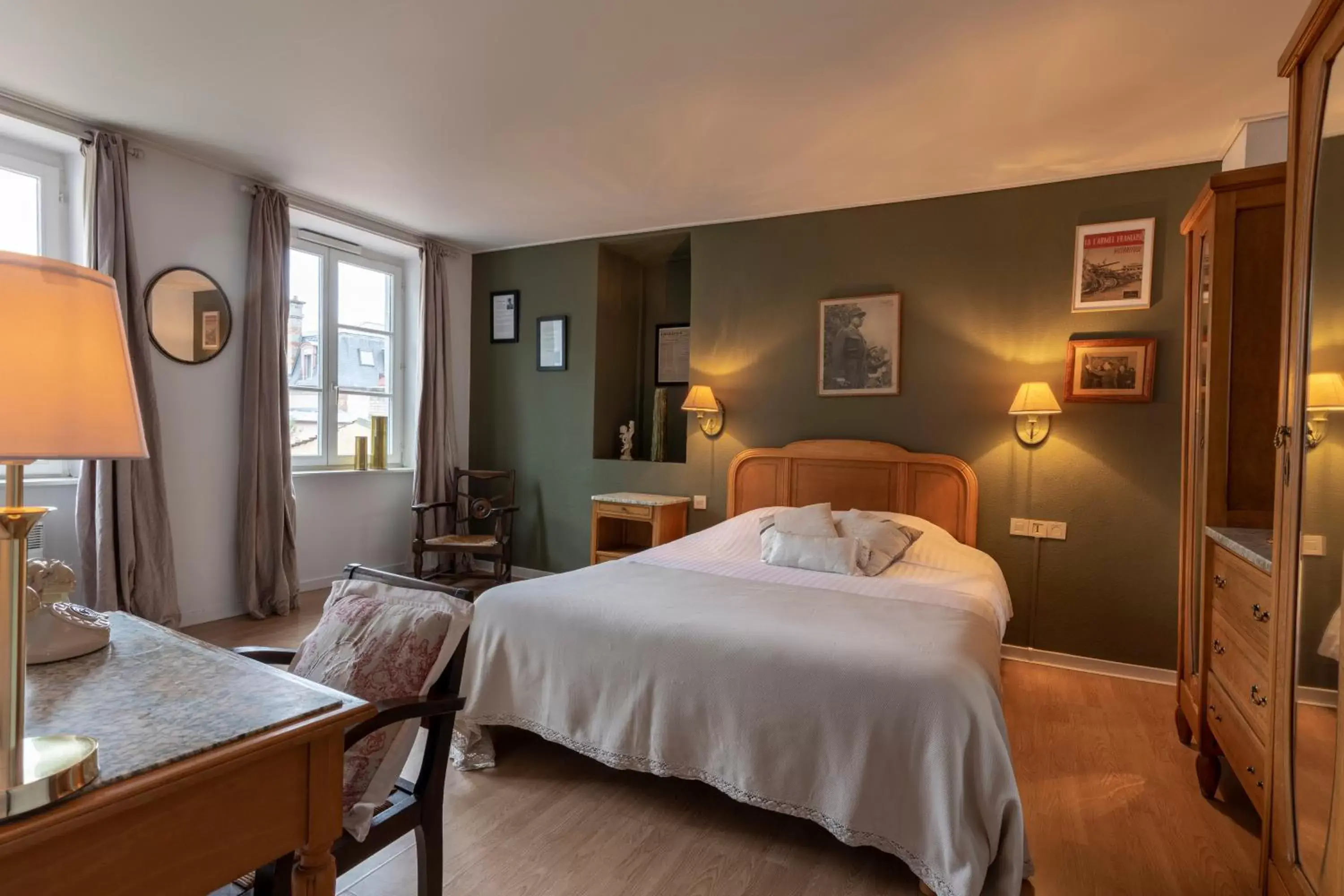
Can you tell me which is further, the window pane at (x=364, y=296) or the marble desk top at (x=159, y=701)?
the window pane at (x=364, y=296)

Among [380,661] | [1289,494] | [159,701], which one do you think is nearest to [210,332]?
[380,661]

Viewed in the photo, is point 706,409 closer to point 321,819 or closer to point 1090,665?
point 1090,665

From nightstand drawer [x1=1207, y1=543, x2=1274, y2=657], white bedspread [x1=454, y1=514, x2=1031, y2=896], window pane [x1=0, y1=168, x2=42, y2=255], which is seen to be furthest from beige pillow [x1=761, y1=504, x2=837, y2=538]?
window pane [x1=0, y1=168, x2=42, y2=255]

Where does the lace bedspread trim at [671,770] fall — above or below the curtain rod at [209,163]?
below

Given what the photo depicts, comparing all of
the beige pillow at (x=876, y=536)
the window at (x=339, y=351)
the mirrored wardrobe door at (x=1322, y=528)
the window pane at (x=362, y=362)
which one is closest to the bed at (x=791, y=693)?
the beige pillow at (x=876, y=536)

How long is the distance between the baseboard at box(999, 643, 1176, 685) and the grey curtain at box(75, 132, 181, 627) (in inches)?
170

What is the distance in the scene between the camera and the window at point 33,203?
10.2 feet

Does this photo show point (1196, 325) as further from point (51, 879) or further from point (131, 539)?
point (131, 539)

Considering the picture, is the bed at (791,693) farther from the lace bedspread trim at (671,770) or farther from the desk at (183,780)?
the desk at (183,780)

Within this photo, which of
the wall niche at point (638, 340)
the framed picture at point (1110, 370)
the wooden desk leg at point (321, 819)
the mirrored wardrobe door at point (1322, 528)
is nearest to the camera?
the wooden desk leg at point (321, 819)

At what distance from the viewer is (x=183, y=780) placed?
0.76 meters

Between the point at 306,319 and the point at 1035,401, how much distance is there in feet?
14.5

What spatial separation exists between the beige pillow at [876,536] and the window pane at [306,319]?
3510mm

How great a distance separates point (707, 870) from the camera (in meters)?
1.79
